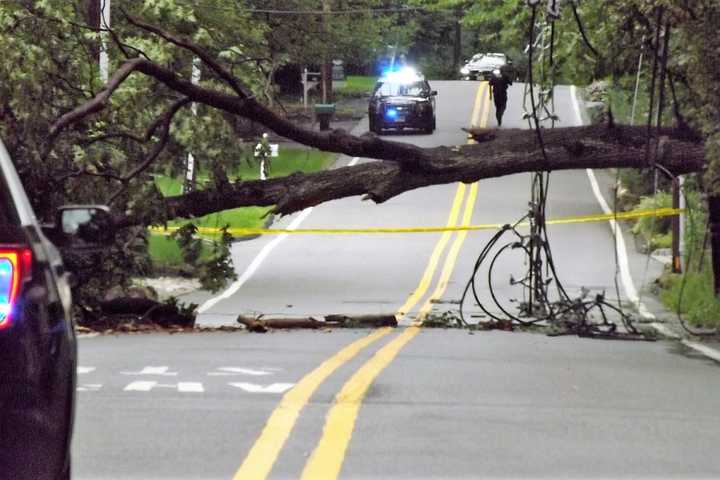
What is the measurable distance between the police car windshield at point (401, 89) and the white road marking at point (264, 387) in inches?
1636

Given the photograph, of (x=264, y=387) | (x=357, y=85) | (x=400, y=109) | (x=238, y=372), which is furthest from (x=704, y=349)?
(x=357, y=85)

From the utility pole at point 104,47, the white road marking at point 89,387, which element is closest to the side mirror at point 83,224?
the white road marking at point 89,387

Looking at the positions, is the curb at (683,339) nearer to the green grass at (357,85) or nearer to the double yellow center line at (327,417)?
the double yellow center line at (327,417)

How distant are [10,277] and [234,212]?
35231mm

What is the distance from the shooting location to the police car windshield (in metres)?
51.7

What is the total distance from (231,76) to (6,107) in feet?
8.67

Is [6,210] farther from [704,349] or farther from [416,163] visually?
[416,163]

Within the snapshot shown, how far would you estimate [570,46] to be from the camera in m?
24.4

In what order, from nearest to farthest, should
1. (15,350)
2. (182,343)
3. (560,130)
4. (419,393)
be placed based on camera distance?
(15,350) < (419,393) < (182,343) < (560,130)

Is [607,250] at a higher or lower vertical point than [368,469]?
lower

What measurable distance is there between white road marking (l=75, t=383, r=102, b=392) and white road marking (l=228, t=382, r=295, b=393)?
89 centimetres

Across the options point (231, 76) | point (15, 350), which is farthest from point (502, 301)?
point (15, 350)

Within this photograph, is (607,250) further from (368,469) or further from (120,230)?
(368,469)

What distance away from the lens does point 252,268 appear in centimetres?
3238
